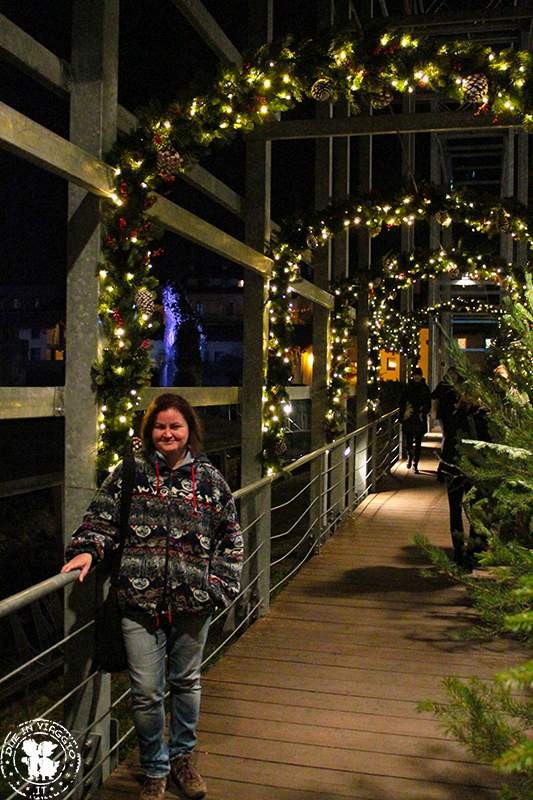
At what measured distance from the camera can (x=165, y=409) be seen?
3264 millimetres

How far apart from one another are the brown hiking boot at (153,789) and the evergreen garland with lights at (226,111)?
1.26 meters

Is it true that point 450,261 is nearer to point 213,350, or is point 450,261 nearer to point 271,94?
point 271,94

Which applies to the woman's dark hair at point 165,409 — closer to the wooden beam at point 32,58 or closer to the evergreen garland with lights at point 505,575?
the evergreen garland with lights at point 505,575

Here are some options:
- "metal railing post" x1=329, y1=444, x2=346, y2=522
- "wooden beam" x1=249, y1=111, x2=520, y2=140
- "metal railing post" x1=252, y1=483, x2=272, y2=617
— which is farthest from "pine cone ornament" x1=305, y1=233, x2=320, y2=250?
"metal railing post" x1=329, y1=444, x2=346, y2=522

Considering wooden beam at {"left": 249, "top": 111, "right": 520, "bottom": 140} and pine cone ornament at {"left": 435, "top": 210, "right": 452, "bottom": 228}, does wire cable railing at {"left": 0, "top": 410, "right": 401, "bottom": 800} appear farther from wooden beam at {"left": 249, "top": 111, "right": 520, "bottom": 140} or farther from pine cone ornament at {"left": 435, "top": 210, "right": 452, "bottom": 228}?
wooden beam at {"left": 249, "top": 111, "right": 520, "bottom": 140}

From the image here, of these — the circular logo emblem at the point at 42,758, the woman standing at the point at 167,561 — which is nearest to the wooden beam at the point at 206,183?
the woman standing at the point at 167,561

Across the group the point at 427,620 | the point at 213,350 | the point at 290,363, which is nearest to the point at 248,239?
the point at 290,363

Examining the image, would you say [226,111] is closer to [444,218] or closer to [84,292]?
[84,292]

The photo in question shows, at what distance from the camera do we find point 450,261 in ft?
31.9

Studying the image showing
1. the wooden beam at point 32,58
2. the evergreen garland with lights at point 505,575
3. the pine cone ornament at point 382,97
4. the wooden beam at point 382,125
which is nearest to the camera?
the evergreen garland with lights at point 505,575

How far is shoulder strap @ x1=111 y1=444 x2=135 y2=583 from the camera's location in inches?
124

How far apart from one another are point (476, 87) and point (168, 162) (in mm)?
1920

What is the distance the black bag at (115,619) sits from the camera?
10.4 feet

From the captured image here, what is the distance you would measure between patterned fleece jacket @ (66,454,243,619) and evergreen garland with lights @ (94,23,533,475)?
66 centimetres
